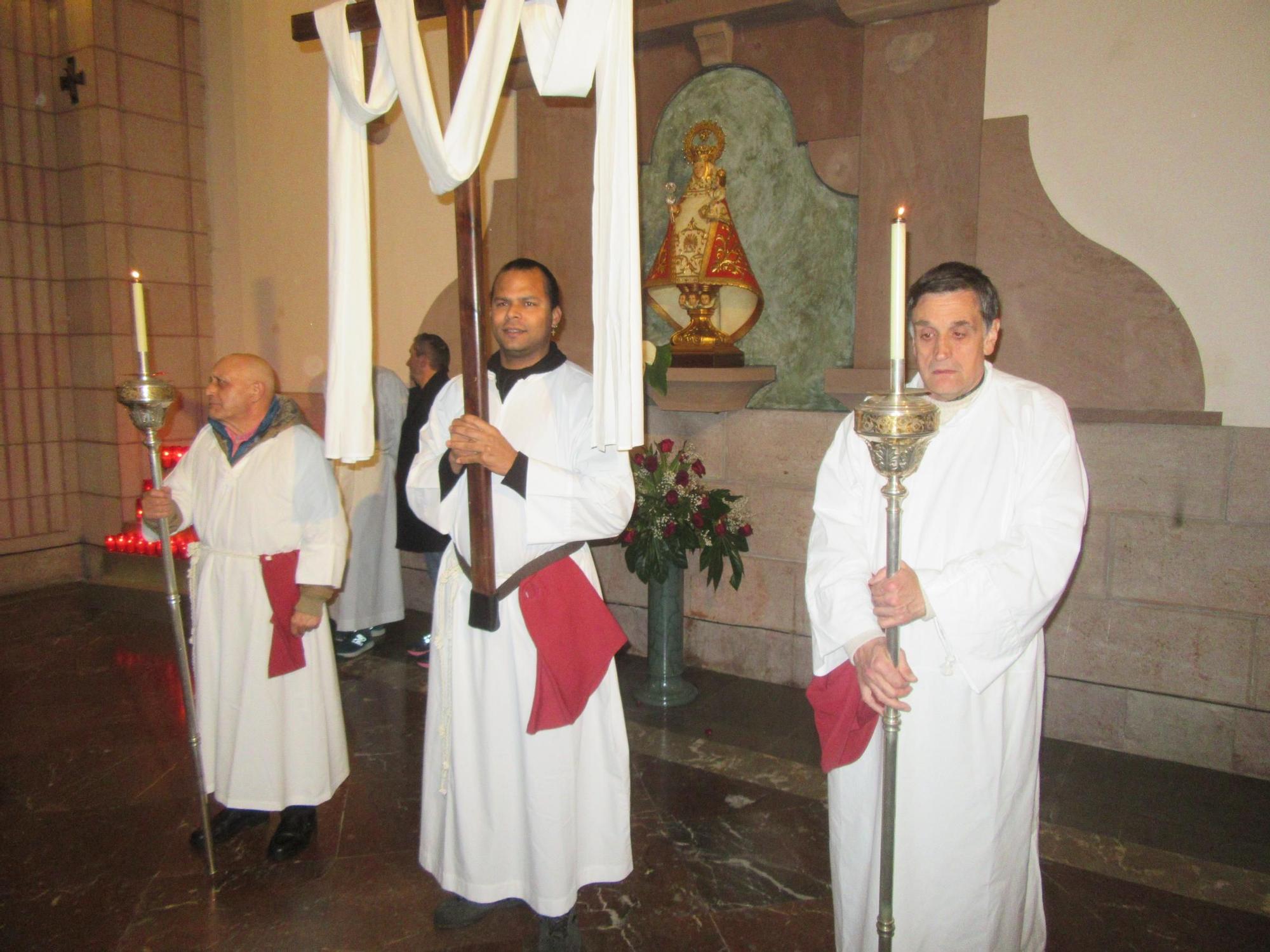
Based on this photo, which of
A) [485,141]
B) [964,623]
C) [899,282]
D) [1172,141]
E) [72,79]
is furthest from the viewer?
[72,79]

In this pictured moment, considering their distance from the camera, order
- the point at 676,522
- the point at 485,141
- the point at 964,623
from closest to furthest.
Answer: the point at 964,623 → the point at 485,141 → the point at 676,522

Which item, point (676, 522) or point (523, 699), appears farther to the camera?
point (676, 522)

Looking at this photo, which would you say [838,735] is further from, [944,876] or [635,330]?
[635,330]

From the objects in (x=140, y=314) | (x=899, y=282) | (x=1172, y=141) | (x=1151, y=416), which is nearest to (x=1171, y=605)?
(x=1151, y=416)

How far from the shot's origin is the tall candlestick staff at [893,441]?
1.53 m

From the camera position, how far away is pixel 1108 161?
3.82 metres

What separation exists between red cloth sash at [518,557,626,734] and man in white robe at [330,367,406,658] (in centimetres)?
304

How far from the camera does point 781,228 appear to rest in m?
4.80

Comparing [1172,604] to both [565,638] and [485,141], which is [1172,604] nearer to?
[565,638]

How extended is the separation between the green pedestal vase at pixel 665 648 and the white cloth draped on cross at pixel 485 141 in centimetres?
235

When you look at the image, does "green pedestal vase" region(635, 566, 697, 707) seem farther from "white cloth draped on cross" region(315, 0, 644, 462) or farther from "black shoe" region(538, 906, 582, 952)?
"white cloth draped on cross" region(315, 0, 644, 462)

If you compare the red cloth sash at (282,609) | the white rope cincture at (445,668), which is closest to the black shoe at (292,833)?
the red cloth sash at (282,609)

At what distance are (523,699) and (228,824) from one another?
1529 mm

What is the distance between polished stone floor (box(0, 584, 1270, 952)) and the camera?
2727mm
